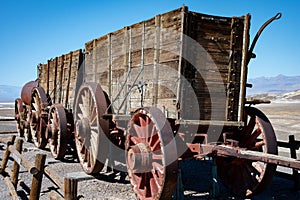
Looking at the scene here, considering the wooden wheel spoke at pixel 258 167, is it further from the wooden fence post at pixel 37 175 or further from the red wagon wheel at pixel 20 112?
the red wagon wheel at pixel 20 112

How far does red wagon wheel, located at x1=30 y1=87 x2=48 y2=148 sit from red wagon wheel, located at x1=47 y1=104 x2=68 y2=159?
81 centimetres

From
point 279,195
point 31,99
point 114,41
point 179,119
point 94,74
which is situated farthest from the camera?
point 31,99

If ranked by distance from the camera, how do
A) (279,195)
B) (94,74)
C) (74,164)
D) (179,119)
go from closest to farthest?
(179,119) < (279,195) < (94,74) < (74,164)

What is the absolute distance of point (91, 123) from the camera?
5.99m

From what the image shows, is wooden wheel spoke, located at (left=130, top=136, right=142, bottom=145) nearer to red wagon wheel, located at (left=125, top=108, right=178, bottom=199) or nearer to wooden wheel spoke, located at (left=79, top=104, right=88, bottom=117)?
red wagon wheel, located at (left=125, top=108, right=178, bottom=199)

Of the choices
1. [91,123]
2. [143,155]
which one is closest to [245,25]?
[143,155]

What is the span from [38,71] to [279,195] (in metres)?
8.83

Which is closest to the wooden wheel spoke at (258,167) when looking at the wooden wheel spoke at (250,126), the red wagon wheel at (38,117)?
the wooden wheel spoke at (250,126)

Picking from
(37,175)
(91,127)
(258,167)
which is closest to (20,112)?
(91,127)

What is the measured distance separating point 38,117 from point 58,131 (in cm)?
207

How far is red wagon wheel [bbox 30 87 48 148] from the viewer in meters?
8.70

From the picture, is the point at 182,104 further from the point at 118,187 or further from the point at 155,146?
the point at 118,187

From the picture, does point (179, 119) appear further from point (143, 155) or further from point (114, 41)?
point (114, 41)

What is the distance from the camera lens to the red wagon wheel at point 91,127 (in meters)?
5.39
